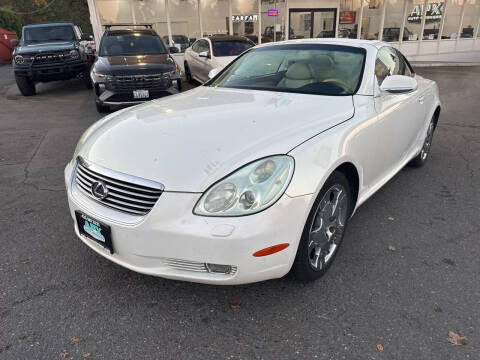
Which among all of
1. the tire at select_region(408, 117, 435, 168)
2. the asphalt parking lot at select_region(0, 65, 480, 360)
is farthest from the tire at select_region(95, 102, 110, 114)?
the tire at select_region(408, 117, 435, 168)

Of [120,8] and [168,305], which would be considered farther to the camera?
[120,8]

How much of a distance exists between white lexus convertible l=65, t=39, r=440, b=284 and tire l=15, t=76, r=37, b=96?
841cm

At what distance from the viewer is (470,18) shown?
16531mm

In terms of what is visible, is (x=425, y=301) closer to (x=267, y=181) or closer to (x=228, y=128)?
(x=267, y=181)

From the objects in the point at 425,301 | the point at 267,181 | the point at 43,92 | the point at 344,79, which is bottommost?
the point at 43,92

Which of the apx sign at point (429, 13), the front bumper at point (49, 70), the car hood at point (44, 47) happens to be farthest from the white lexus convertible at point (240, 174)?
the apx sign at point (429, 13)

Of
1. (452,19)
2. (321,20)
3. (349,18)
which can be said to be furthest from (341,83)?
(452,19)

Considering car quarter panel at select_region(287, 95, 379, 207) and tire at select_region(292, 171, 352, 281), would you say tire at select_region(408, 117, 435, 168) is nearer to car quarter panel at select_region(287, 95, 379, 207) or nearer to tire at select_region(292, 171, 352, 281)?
car quarter panel at select_region(287, 95, 379, 207)

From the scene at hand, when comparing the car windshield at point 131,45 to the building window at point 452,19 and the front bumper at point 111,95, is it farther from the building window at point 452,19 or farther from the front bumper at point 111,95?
the building window at point 452,19

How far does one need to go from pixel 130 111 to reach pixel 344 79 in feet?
5.94

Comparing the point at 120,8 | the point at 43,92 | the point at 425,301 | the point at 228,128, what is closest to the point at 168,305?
the point at 228,128

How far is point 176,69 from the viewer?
779 cm

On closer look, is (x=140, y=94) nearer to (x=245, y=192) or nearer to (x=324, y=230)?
(x=324, y=230)

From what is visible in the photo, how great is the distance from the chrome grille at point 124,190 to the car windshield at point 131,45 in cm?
683
